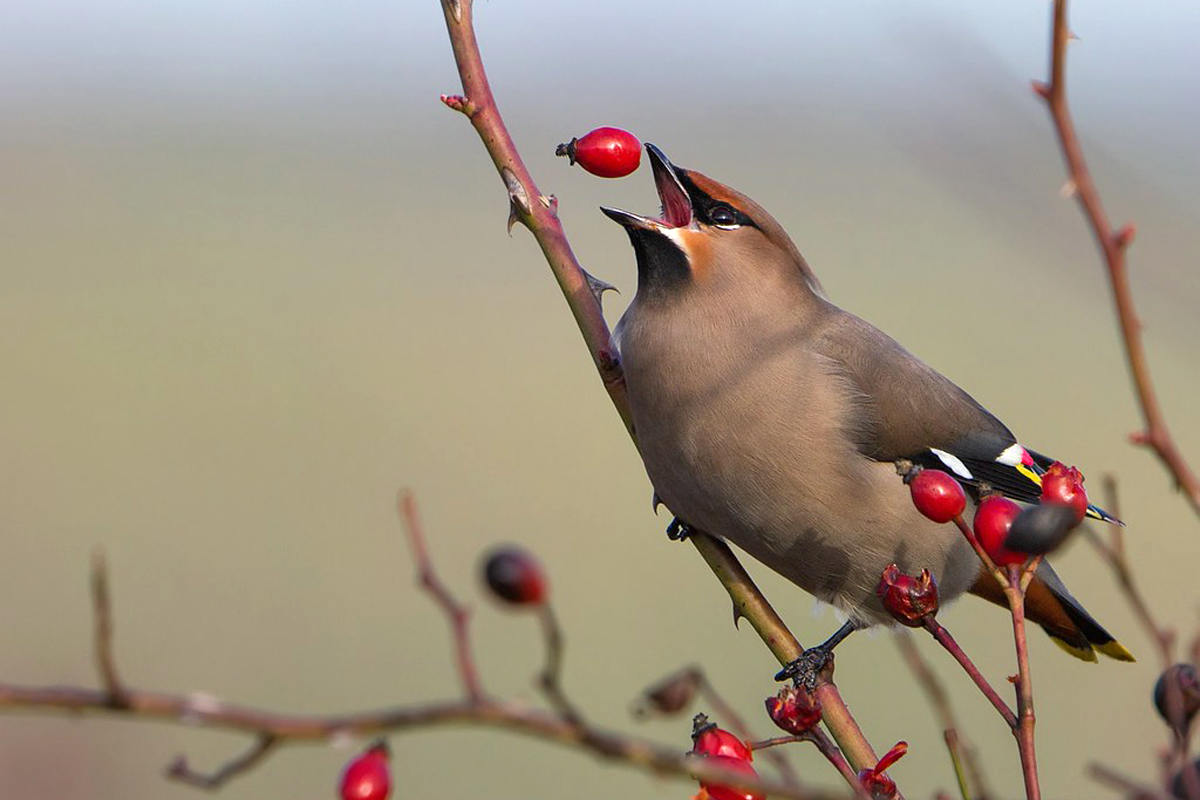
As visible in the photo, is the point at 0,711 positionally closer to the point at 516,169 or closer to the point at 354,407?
the point at 516,169

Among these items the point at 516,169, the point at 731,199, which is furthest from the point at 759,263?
the point at 516,169

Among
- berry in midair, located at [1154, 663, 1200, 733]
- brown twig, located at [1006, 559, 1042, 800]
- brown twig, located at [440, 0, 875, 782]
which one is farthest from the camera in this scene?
brown twig, located at [440, 0, 875, 782]

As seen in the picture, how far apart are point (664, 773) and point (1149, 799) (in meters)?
0.34

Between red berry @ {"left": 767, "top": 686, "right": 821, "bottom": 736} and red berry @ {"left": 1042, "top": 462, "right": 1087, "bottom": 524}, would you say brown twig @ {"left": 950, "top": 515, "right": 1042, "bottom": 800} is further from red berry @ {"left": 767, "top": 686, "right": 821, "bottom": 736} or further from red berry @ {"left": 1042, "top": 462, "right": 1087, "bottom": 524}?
red berry @ {"left": 767, "top": 686, "right": 821, "bottom": 736}

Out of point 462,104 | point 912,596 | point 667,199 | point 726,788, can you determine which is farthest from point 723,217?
point 726,788

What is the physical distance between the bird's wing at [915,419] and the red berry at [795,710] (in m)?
1.52

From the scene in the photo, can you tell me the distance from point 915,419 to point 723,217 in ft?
2.10

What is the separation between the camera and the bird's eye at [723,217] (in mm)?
3600

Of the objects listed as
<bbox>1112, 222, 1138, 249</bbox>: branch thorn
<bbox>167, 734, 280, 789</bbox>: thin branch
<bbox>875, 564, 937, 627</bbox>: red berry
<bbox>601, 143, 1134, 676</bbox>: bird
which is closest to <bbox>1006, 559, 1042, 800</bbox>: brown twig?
<bbox>875, 564, 937, 627</bbox>: red berry

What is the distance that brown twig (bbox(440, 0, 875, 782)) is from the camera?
2.19m

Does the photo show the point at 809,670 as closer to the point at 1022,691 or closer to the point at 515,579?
the point at 1022,691

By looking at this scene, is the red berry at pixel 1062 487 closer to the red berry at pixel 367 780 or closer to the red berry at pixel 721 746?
the red berry at pixel 721 746

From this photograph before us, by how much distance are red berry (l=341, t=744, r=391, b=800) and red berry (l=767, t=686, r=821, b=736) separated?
2.39 ft

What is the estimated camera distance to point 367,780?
4.88 feet
